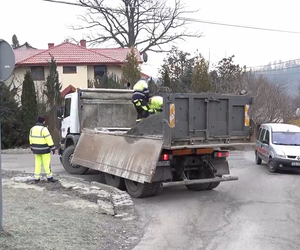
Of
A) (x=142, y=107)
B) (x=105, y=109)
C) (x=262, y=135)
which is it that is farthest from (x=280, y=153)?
(x=105, y=109)

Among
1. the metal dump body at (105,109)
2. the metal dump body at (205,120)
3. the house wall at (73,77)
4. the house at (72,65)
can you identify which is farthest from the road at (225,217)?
the house wall at (73,77)

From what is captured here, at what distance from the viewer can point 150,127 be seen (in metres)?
9.41

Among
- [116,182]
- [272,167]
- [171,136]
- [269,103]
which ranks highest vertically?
[269,103]

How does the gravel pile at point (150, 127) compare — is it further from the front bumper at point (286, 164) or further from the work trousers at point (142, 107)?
the front bumper at point (286, 164)

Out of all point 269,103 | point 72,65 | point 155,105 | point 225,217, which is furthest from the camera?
point 72,65

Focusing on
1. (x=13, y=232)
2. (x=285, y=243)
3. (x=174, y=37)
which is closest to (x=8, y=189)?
(x=13, y=232)

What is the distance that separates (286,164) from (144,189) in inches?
281

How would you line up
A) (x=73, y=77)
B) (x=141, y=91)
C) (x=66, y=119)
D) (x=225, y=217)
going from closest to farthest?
(x=225, y=217) < (x=141, y=91) < (x=66, y=119) < (x=73, y=77)

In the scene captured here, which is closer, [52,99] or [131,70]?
[52,99]

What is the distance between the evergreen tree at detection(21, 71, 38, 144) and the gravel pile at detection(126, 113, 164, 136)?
1490 cm

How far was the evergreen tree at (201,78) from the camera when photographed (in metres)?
26.2

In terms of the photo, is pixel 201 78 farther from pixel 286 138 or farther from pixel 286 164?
pixel 286 164

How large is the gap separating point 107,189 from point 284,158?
7670mm

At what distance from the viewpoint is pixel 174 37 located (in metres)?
40.1
